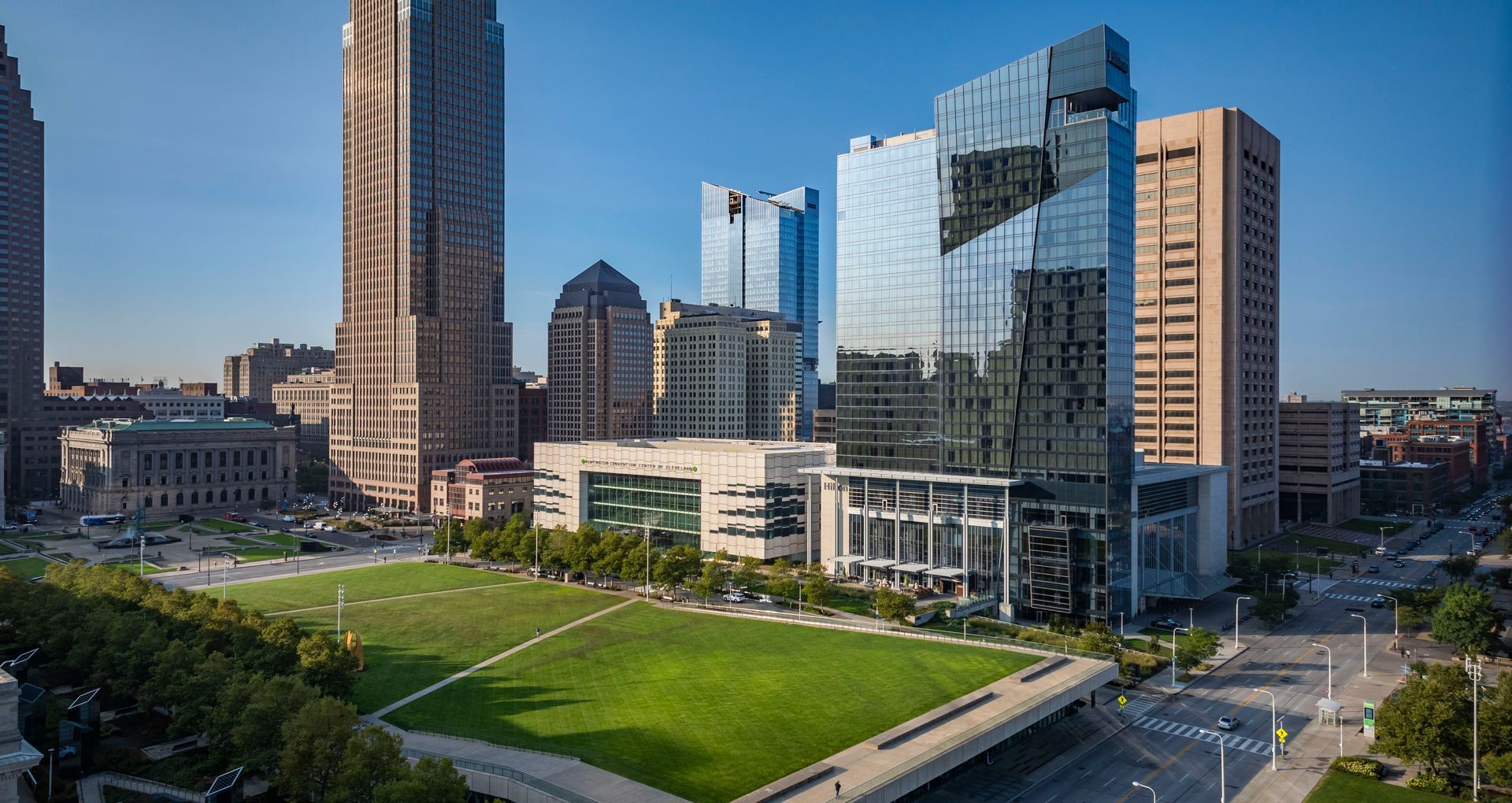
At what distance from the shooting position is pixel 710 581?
94.0m

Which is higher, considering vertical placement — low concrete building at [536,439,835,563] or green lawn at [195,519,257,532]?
low concrete building at [536,439,835,563]

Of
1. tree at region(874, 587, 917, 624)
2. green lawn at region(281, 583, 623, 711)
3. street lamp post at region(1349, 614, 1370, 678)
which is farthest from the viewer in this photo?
tree at region(874, 587, 917, 624)

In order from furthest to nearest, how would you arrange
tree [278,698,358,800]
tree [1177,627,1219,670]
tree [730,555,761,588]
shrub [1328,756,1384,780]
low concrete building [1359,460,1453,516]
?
low concrete building [1359,460,1453,516]
tree [730,555,761,588]
tree [1177,627,1219,670]
shrub [1328,756,1384,780]
tree [278,698,358,800]

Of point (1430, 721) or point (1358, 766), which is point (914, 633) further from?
point (1430, 721)

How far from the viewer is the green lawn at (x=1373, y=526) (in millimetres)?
153500

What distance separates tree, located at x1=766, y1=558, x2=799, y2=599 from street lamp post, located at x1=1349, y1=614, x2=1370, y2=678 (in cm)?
5157

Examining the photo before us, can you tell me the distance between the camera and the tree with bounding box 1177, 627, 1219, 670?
74.7 metres

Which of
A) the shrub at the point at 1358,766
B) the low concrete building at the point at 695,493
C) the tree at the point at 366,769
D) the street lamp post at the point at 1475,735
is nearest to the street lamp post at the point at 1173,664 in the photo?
the shrub at the point at 1358,766

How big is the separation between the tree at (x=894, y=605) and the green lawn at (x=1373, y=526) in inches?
4417

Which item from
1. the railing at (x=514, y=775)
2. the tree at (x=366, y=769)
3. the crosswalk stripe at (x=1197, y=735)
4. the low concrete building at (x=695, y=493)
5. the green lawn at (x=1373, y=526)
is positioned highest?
the low concrete building at (x=695, y=493)

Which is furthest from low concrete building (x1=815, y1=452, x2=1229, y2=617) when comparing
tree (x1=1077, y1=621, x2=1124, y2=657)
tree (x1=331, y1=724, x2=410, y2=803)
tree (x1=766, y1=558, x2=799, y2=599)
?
tree (x1=331, y1=724, x2=410, y2=803)

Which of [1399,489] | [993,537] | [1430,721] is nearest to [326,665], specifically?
[993,537]

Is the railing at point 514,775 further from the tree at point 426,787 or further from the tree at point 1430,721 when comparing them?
the tree at point 1430,721

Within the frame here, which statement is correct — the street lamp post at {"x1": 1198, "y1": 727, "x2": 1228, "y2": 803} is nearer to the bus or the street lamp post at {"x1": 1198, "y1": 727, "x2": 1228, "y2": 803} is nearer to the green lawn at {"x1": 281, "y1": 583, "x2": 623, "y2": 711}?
the green lawn at {"x1": 281, "y1": 583, "x2": 623, "y2": 711}
